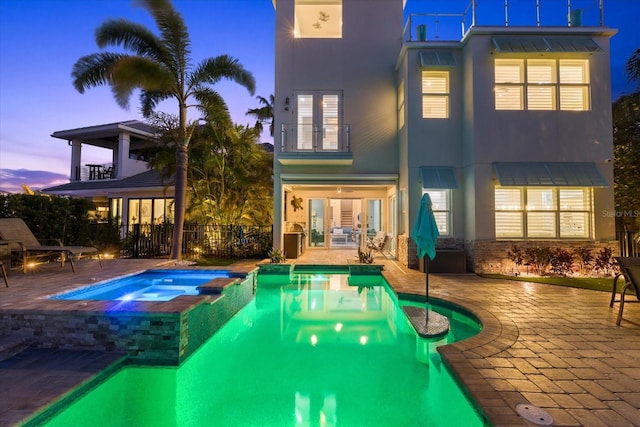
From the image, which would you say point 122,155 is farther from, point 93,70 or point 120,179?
point 93,70

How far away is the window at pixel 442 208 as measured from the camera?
38.2 ft

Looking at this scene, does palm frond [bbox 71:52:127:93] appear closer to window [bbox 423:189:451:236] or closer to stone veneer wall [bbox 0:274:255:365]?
stone veneer wall [bbox 0:274:255:365]

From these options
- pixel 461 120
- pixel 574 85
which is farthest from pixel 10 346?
pixel 574 85

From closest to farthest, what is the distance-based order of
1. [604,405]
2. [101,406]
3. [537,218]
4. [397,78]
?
[604,405], [101,406], [537,218], [397,78]

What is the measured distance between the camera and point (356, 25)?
13477 mm

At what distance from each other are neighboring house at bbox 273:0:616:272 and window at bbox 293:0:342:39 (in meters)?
0.18

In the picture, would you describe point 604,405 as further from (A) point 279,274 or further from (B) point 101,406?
(A) point 279,274

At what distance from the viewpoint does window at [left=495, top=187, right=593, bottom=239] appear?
10688 mm

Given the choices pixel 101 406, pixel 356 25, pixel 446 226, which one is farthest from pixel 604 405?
pixel 356 25

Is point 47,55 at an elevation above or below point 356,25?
above

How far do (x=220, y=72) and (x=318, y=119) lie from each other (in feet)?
13.2

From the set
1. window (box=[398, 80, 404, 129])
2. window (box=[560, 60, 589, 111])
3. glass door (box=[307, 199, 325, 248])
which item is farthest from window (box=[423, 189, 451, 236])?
glass door (box=[307, 199, 325, 248])

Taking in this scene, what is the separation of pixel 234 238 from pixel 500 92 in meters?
11.3

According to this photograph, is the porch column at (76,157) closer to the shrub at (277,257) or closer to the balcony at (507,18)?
the shrub at (277,257)
